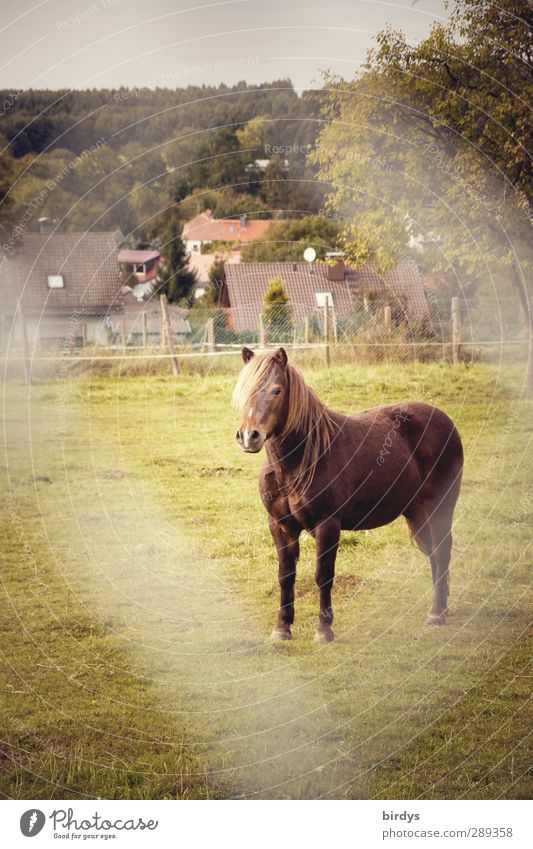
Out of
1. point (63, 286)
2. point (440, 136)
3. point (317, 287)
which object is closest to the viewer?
point (440, 136)

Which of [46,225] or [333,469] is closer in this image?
[333,469]

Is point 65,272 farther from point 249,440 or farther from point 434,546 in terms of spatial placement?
point 249,440

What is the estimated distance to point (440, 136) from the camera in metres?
11.3

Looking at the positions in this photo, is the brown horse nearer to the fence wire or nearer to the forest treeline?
the forest treeline

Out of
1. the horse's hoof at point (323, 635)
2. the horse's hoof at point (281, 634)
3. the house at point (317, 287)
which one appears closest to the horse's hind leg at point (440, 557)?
the horse's hoof at point (323, 635)

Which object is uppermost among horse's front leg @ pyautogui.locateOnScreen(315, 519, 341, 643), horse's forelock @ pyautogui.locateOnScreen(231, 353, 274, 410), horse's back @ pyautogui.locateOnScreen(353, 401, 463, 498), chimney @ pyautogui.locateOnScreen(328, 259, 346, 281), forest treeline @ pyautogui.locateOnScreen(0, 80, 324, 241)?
forest treeline @ pyautogui.locateOnScreen(0, 80, 324, 241)

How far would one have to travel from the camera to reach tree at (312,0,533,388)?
33.7ft

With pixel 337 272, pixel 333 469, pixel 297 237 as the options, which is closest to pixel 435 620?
pixel 333 469

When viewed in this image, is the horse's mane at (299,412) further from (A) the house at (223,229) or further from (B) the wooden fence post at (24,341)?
(B) the wooden fence post at (24,341)

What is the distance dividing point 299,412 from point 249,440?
0.59m

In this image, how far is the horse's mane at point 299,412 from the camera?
609 cm

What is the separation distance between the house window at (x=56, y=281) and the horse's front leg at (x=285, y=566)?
8296 millimetres

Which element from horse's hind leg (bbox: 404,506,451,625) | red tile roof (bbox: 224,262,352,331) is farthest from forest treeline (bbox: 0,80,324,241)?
horse's hind leg (bbox: 404,506,451,625)

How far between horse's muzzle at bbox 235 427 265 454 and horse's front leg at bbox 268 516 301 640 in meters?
1.02
